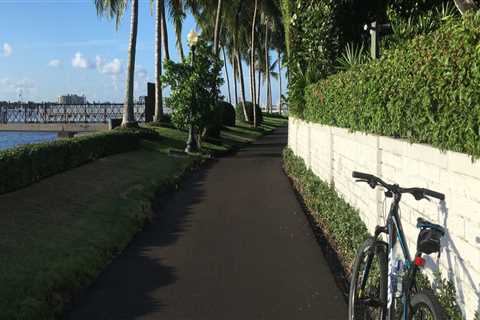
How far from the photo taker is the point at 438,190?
4.46 m

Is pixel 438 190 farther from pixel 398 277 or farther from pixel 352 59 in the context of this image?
pixel 352 59

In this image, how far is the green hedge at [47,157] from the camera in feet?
32.6

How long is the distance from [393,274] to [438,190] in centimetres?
92

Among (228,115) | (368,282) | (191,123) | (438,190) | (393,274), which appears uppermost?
(228,115)

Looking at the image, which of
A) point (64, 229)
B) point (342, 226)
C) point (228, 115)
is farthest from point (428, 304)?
point (228, 115)

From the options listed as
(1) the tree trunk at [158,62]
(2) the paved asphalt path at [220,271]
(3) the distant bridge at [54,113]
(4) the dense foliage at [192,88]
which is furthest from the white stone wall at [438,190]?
(3) the distant bridge at [54,113]

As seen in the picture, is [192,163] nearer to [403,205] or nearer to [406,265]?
[403,205]

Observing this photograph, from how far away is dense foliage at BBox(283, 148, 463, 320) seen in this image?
4211 millimetres

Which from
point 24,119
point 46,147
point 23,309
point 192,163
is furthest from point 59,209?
point 24,119

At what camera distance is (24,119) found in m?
49.0

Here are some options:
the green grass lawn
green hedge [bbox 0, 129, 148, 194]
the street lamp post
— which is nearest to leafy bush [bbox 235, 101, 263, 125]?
the street lamp post

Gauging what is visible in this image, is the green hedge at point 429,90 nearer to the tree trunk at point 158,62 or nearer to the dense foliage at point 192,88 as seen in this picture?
the dense foliage at point 192,88

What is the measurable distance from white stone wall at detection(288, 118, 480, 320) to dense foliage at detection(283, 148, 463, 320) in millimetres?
113

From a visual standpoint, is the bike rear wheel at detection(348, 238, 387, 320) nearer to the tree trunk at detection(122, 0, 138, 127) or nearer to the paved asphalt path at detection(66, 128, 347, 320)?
the paved asphalt path at detection(66, 128, 347, 320)
